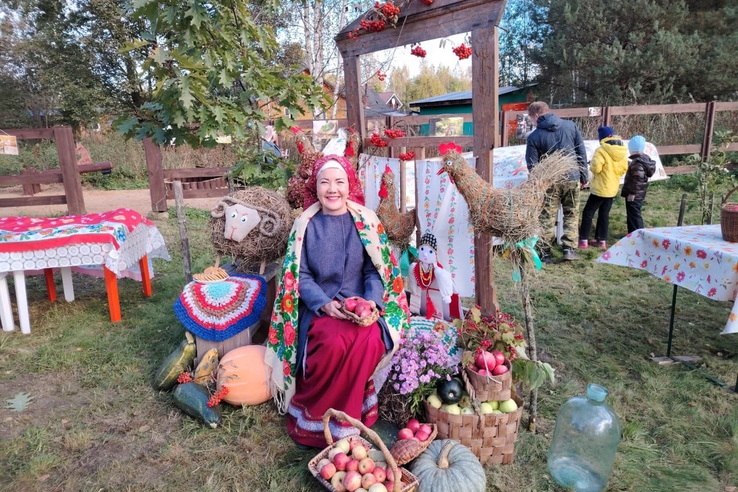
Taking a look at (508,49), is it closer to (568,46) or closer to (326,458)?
(568,46)

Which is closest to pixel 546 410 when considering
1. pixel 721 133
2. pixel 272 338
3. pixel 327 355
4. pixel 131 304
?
pixel 327 355

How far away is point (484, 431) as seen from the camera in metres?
2.55

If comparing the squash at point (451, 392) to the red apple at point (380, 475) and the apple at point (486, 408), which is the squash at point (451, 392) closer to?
the apple at point (486, 408)

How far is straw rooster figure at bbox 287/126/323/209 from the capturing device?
373 centimetres

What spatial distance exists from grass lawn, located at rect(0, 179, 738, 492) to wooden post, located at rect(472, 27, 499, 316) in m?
0.88

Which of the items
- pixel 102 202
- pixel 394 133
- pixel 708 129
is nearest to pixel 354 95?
pixel 394 133

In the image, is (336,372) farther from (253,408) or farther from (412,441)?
(253,408)

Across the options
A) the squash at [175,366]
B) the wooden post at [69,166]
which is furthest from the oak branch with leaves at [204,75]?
the wooden post at [69,166]

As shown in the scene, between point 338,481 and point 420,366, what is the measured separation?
0.84 metres

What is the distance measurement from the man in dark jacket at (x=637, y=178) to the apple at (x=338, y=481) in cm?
595

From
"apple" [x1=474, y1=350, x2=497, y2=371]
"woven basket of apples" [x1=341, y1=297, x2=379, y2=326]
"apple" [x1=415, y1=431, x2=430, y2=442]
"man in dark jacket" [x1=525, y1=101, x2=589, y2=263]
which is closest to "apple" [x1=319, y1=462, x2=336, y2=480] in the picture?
"apple" [x1=415, y1=431, x2=430, y2=442]

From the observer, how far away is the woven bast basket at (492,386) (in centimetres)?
256

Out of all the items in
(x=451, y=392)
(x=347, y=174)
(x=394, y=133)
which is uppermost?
(x=394, y=133)

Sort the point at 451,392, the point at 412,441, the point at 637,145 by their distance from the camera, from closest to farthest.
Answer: the point at 412,441 < the point at 451,392 < the point at 637,145
